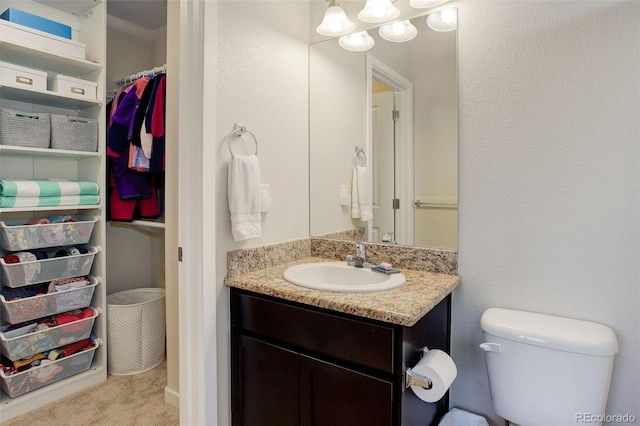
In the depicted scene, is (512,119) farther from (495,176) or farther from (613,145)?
(613,145)

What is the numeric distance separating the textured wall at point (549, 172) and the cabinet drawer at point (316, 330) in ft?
1.75

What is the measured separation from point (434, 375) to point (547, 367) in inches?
14.7

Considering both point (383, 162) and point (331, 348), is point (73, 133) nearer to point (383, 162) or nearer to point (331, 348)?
point (383, 162)

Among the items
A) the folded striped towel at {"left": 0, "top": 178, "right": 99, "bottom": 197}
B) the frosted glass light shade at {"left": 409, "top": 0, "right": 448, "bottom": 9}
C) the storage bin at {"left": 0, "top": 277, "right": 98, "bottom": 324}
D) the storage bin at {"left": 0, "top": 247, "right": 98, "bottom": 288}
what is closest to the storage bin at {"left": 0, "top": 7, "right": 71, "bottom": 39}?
the folded striped towel at {"left": 0, "top": 178, "right": 99, "bottom": 197}

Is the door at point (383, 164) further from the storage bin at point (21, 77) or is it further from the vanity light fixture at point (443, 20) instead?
the storage bin at point (21, 77)

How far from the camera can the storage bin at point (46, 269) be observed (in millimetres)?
1738

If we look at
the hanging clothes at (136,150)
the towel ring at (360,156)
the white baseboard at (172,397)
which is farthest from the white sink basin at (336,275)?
the hanging clothes at (136,150)

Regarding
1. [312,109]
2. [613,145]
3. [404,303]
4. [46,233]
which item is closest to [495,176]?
[613,145]

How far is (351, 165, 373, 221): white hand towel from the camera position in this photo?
172 centimetres

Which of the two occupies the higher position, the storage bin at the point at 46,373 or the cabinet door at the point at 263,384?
the cabinet door at the point at 263,384

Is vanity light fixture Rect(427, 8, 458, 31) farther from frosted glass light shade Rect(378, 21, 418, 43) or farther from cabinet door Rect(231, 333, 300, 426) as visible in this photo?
cabinet door Rect(231, 333, 300, 426)

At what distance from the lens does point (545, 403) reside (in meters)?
1.12

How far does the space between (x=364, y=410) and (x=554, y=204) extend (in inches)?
37.1

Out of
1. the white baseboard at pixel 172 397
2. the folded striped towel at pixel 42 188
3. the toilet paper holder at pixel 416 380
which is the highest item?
the folded striped towel at pixel 42 188
